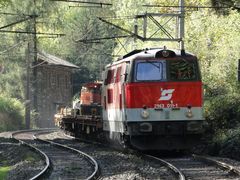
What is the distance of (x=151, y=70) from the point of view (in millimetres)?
19359

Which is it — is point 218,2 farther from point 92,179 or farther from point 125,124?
point 92,179

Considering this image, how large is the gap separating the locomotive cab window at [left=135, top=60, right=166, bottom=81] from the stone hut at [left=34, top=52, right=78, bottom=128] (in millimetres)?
40440

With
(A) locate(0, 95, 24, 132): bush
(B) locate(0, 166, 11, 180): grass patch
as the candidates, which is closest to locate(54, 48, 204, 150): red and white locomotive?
(B) locate(0, 166, 11, 180): grass patch

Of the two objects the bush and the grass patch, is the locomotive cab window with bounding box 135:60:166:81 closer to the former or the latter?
the grass patch

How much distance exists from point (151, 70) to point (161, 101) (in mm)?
1022

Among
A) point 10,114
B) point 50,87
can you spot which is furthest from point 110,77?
point 50,87

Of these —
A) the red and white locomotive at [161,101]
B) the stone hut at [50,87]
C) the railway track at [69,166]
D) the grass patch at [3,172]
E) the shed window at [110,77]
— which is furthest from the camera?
the stone hut at [50,87]

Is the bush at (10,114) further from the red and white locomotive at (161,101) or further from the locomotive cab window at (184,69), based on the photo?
the locomotive cab window at (184,69)

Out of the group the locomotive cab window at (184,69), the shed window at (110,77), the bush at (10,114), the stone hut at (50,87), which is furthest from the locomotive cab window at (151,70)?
→ the stone hut at (50,87)

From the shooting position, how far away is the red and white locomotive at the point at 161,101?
18969mm

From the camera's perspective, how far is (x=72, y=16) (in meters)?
80.0

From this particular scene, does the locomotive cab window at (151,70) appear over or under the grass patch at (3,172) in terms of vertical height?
over

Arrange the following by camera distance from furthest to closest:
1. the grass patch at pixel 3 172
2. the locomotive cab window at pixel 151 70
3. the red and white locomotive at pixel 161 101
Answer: the locomotive cab window at pixel 151 70 < the red and white locomotive at pixel 161 101 < the grass patch at pixel 3 172

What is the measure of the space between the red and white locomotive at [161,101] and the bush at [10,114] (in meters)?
31.2
